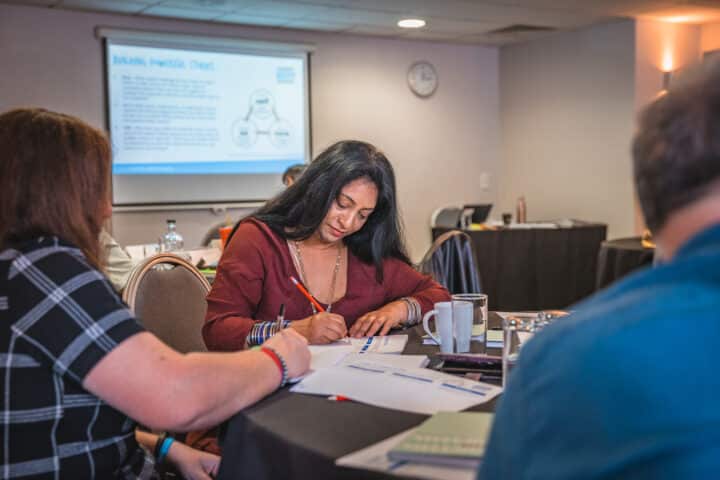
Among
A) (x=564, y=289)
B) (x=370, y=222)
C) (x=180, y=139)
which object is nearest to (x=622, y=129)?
(x=564, y=289)

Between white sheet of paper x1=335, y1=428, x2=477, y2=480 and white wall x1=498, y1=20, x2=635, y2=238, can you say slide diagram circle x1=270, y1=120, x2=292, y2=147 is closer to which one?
white wall x1=498, y1=20, x2=635, y2=238

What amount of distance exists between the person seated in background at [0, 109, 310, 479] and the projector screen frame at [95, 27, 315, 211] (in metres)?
4.79

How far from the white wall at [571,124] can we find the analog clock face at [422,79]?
90 cm

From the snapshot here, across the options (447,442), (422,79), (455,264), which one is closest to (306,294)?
(447,442)

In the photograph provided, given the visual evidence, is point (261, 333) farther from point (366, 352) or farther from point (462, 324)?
point (462, 324)

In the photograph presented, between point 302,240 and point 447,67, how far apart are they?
18.9 feet

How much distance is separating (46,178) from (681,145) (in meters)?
0.97

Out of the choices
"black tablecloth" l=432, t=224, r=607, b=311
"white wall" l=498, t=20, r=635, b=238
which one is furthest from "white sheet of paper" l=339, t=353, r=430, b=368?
"white wall" l=498, t=20, r=635, b=238

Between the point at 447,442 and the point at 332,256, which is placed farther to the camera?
the point at 332,256

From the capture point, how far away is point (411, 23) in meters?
6.49

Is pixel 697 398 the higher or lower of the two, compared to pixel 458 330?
higher

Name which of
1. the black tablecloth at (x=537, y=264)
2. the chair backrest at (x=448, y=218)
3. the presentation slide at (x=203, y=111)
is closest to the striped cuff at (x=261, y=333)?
the black tablecloth at (x=537, y=264)

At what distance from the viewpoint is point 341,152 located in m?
2.23

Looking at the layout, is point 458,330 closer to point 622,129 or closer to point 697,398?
point 697,398
